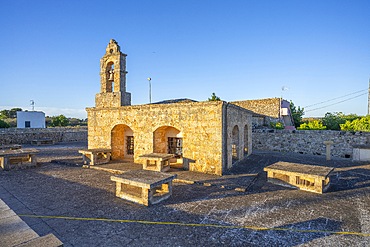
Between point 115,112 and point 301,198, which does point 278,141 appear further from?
point 115,112

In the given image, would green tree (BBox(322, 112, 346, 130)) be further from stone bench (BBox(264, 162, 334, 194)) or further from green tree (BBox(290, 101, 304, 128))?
stone bench (BBox(264, 162, 334, 194))

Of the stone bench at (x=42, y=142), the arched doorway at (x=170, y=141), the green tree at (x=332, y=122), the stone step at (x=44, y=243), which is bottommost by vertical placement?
the stone step at (x=44, y=243)

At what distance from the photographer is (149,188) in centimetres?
520

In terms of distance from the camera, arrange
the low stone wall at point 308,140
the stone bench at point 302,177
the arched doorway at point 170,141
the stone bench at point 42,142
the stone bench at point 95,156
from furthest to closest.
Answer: the stone bench at point 42,142
the low stone wall at point 308,140
the arched doorway at point 170,141
the stone bench at point 95,156
the stone bench at point 302,177

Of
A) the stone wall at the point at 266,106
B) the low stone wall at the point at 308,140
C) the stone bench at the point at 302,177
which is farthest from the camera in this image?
the stone wall at the point at 266,106

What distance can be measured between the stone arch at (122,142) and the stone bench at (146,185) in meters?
5.41

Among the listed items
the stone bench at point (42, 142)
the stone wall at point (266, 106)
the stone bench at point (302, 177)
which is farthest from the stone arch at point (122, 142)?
the stone wall at point (266, 106)

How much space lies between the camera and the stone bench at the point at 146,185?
5.31 meters

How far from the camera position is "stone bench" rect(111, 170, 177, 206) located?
531 cm

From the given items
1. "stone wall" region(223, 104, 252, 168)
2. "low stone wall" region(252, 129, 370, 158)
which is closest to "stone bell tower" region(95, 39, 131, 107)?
"stone wall" region(223, 104, 252, 168)

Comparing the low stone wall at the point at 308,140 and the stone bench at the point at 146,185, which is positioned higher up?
the low stone wall at the point at 308,140

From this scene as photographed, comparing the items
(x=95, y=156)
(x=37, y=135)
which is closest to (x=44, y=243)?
(x=95, y=156)

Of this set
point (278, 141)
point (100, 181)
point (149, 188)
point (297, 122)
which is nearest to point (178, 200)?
point (149, 188)

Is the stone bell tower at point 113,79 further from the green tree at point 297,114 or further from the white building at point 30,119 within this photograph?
the white building at point 30,119
